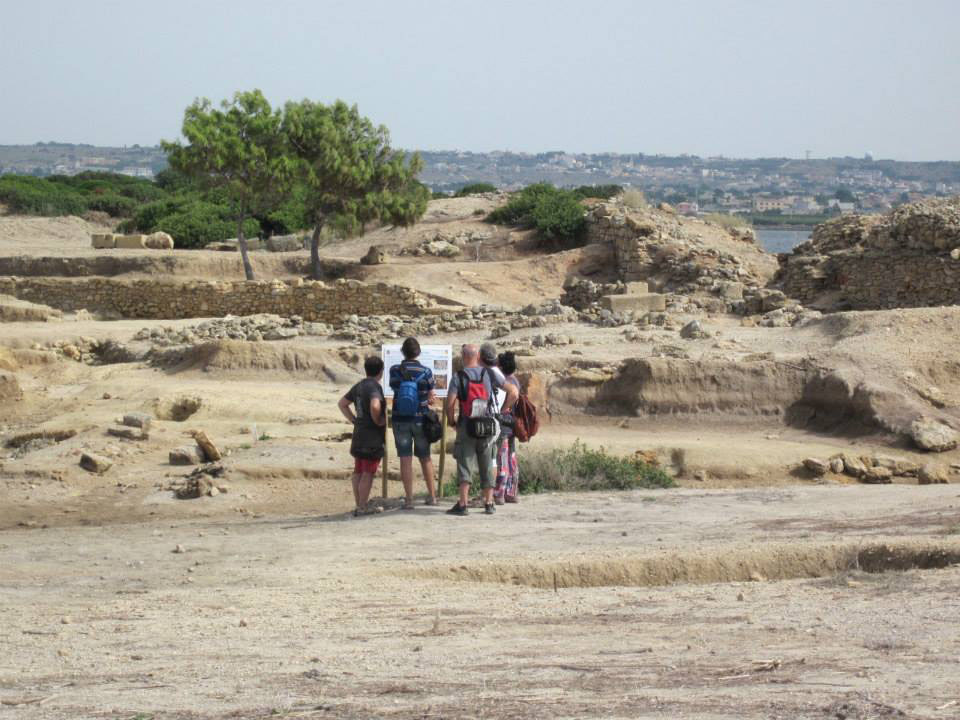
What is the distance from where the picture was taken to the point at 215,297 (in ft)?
90.1

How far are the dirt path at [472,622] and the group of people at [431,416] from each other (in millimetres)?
388

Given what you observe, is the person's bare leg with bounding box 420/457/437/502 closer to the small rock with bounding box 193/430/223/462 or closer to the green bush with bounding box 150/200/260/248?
the small rock with bounding box 193/430/223/462

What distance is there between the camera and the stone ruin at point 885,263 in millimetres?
23453

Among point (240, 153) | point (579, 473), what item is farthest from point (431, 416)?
point (240, 153)

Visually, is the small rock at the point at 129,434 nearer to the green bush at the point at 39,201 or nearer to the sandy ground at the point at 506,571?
the sandy ground at the point at 506,571

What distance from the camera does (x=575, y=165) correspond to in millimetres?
176000

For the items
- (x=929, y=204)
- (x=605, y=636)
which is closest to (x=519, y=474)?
(x=605, y=636)

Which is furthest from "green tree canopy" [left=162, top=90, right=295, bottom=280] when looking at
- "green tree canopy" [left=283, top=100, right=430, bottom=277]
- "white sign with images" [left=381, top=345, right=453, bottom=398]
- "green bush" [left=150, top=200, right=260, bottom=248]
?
"white sign with images" [left=381, top=345, right=453, bottom=398]

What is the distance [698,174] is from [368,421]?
15619 centimetres

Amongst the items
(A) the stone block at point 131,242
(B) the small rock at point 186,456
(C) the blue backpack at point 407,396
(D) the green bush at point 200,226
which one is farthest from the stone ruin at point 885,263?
(D) the green bush at point 200,226

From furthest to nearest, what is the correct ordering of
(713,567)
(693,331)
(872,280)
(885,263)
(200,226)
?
(200,226) → (872,280) → (885,263) → (693,331) → (713,567)

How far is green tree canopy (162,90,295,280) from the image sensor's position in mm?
31859

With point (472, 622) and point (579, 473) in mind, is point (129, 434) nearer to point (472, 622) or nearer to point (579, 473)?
point (579, 473)

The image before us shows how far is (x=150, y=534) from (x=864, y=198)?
89.9 meters
